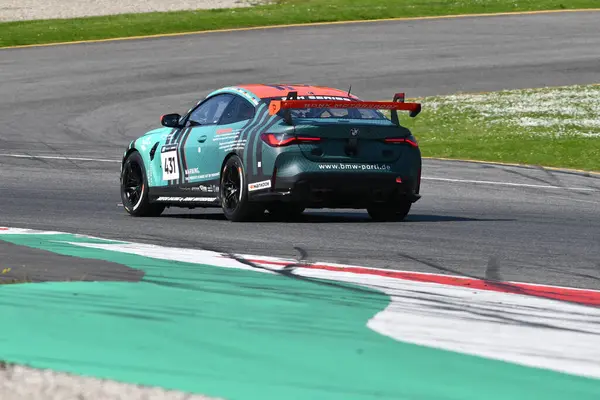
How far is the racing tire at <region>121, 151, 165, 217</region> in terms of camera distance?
13289mm

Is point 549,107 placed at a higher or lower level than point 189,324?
lower

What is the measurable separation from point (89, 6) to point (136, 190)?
25.6 metres

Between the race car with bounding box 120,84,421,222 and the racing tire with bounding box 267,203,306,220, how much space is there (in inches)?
0.9

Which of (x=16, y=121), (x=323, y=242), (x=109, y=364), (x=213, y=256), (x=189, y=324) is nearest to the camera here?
(x=109, y=364)

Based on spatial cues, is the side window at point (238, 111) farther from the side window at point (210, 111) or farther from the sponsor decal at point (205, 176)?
the sponsor decal at point (205, 176)

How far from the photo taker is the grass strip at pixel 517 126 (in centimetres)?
1941

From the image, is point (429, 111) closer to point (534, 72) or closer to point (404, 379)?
point (534, 72)

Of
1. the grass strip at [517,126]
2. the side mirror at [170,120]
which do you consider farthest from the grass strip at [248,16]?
the side mirror at [170,120]

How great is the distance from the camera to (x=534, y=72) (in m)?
28.9

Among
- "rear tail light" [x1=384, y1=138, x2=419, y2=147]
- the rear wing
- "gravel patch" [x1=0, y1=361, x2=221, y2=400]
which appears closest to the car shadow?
"rear tail light" [x1=384, y1=138, x2=419, y2=147]

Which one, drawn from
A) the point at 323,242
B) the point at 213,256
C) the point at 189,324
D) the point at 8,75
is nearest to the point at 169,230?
the point at 323,242

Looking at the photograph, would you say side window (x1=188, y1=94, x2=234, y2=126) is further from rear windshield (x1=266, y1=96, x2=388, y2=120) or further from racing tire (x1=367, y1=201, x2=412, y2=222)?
racing tire (x1=367, y1=201, x2=412, y2=222)

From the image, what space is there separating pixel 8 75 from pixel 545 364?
25.0m

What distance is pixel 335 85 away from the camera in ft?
89.7
